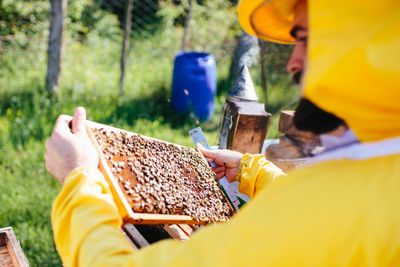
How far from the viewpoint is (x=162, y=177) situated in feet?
5.78

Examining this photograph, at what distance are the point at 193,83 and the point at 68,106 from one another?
5.71ft

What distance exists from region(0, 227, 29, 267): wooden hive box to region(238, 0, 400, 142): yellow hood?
1404 millimetres

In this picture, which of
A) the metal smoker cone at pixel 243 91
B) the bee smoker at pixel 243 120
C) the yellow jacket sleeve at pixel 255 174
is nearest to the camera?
the yellow jacket sleeve at pixel 255 174

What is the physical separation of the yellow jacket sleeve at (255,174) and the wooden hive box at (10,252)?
1116 millimetres

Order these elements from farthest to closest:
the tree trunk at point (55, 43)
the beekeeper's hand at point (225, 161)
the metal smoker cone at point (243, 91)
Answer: the tree trunk at point (55, 43) → the metal smoker cone at point (243, 91) → the beekeeper's hand at point (225, 161)

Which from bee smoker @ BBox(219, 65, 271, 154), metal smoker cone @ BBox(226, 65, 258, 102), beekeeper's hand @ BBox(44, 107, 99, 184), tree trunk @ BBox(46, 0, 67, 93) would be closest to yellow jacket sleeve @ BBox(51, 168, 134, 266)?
beekeeper's hand @ BBox(44, 107, 99, 184)

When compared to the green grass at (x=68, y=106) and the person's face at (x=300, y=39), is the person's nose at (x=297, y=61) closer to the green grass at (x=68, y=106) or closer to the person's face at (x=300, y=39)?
the person's face at (x=300, y=39)

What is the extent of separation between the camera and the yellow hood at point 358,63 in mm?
786

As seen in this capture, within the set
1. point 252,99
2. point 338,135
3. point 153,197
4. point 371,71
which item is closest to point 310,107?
point 338,135

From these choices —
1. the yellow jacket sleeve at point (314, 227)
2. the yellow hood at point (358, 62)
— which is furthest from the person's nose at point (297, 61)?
the yellow jacket sleeve at point (314, 227)

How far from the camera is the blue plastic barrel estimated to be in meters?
5.14

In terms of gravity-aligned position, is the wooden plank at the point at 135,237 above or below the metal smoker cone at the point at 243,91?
below

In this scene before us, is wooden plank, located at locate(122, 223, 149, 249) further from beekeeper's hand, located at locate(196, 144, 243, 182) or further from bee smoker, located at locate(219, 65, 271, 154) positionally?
bee smoker, located at locate(219, 65, 271, 154)

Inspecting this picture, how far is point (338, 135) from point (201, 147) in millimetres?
1225
